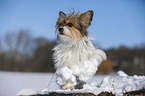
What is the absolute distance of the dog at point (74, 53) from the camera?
11.8 feet

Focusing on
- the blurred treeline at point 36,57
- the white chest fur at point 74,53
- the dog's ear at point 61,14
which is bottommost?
the blurred treeline at point 36,57

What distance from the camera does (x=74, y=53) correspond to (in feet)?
12.5

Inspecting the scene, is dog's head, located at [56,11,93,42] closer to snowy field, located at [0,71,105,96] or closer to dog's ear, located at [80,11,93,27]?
dog's ear, located at [80,11,93,27]

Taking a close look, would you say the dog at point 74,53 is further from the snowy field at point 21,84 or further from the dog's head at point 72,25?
the snowy field at point 21,84

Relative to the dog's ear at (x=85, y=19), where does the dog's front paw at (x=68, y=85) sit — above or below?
below

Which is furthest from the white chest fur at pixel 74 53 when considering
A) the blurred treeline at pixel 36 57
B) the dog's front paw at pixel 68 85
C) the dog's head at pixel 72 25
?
the blurred treeline at pixel 36 57

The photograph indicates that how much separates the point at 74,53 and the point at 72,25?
65 centimetres

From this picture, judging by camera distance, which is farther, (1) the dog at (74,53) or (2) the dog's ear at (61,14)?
(2) the dog's ear at (61,14)

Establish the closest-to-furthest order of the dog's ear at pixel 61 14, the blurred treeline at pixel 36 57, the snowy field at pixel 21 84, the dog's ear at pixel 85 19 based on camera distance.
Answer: the dog's ear at pixel 85 19 → the dog's ear at pixel 61 14 → the snowy field at pixel 21 84 → the blurred treeline at pixel 36 57

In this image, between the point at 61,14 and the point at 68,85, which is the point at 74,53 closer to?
the point at 68,85

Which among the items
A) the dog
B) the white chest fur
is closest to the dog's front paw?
the dog

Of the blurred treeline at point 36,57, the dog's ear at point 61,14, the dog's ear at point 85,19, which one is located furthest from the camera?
the blurred treeline at point 36,57

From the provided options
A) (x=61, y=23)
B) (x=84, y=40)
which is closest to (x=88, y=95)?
(x=84, y=40)

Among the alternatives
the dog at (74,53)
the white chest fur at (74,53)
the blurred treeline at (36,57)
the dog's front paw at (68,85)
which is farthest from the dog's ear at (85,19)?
the blurred treeline at (36,57)
